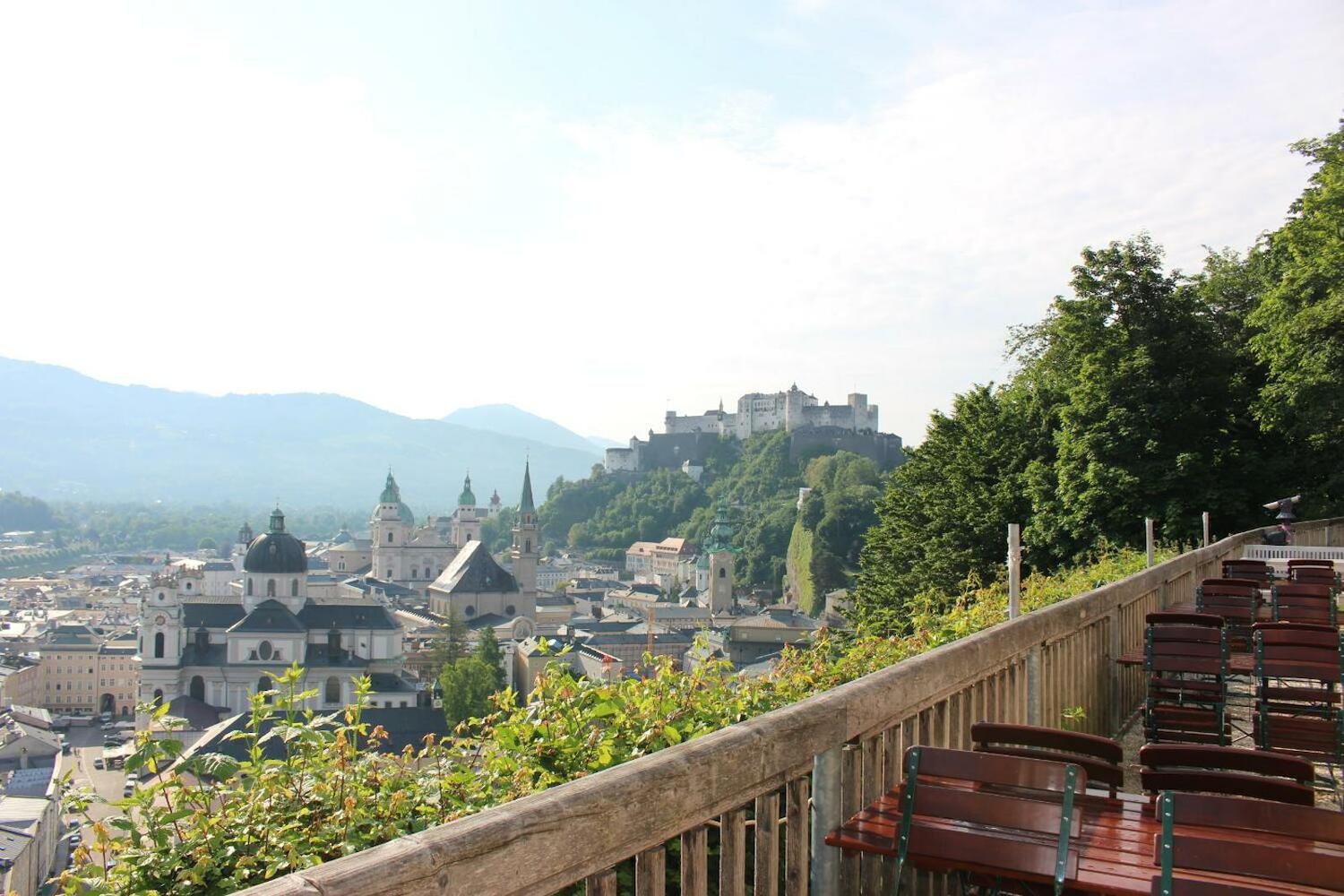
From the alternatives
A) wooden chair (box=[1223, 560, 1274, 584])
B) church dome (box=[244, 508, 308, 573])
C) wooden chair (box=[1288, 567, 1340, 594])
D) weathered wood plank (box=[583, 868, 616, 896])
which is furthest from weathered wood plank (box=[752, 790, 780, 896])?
church dome (box=[244, 508, 308, 573])

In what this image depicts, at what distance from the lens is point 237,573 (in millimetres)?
141000

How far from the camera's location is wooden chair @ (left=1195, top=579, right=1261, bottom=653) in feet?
29.9

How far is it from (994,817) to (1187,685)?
4403 mm

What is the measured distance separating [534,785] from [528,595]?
93.4m

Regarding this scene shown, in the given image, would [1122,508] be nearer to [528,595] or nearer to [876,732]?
[876,732]

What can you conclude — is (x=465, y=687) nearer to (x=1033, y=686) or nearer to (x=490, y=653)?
(x=490, y=653)

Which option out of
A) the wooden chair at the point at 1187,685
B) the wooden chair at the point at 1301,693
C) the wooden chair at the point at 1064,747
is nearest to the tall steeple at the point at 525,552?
the wooden chair at the point at 1187,685

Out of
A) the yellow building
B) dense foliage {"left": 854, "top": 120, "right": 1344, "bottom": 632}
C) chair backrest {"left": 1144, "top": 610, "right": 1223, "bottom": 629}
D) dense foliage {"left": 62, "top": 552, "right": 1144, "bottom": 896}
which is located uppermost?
dense foliage {"left": 854, "top": 120, "right": 1344, "bottom": 632}

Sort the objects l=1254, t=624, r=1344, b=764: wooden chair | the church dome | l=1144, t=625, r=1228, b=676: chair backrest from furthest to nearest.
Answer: the church dome
l=1144, t=625, r=1228, b=676: chair backrest
l=1254, t=624, r=1344, b=764: wooden chair

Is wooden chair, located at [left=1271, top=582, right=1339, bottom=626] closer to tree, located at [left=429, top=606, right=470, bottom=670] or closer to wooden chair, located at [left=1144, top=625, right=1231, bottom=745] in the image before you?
wooden chair, located at [left=1144, top=625, right=1231, bottom=745]

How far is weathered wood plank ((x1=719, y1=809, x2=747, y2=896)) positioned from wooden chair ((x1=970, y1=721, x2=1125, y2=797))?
1160 mm

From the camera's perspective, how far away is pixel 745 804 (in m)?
2.94

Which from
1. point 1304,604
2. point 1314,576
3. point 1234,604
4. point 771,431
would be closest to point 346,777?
point 1234,604

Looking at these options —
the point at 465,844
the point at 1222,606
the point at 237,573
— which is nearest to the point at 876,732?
the point at 465,844
